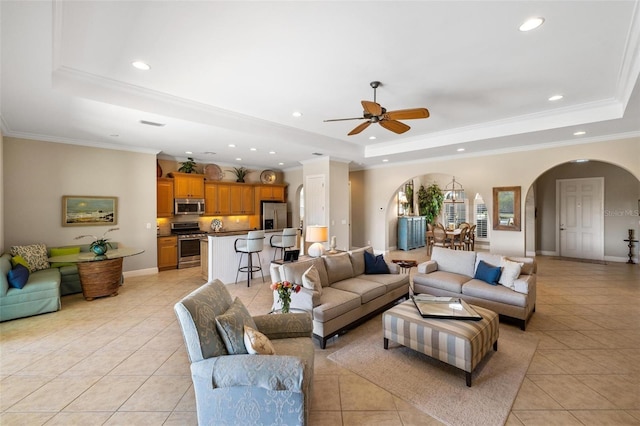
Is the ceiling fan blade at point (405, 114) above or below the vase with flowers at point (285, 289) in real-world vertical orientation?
above

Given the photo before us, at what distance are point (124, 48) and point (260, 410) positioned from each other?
331 cm

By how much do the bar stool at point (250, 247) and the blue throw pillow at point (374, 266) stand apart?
2.15 m

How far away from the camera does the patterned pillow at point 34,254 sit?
15.1 feet

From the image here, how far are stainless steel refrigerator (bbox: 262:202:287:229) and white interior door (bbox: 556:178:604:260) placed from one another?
8431mm

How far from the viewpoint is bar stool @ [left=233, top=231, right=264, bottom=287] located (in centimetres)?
531

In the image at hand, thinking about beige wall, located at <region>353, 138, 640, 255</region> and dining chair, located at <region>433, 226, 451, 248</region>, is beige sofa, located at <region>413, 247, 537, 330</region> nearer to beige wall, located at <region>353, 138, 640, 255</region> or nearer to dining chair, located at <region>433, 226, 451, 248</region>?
beige wall, located at <region>353, 138, 640, 255</region>

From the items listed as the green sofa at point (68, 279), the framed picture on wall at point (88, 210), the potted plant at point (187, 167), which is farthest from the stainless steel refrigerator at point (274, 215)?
the green sofa at point (68, 279)

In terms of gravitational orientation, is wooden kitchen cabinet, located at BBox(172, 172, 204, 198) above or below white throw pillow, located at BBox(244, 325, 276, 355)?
above

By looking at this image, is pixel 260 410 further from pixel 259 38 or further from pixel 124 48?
pixel 124 48

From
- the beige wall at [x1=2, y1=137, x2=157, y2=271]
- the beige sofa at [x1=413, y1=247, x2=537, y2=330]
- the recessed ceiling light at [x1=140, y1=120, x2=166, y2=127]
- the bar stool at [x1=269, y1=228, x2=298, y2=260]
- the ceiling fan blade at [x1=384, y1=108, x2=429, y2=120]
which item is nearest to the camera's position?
the ceiling fan blade at [x1=384, y1=108, x2=429, y2=120]

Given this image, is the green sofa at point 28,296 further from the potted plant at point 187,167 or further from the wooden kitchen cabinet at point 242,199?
the wooden kitchen cabinet at point 242,199

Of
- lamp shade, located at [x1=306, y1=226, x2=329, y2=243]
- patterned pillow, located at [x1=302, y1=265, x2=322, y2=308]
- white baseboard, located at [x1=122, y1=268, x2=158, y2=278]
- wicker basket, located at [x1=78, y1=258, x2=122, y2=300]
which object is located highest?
lamp shade, located at [x1=306, y1=226, x2=329, y2=243]

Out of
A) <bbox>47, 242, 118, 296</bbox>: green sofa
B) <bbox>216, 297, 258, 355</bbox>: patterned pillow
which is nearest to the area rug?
<bbox>216, 297, 258, 355</bbox>: patterned pillow

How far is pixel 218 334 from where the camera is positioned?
1.86 m
